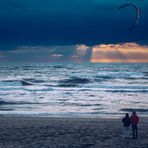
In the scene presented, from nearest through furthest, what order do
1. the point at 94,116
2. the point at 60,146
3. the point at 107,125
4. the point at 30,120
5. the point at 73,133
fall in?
the point at 60,146 < the point at 73,133 < the point at 107,125 < the point at 30,120 < the point at 94,116

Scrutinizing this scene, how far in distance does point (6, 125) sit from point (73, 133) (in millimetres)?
4497

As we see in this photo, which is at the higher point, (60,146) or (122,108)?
(122,108)

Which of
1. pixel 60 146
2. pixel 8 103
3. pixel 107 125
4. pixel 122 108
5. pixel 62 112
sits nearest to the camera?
pixel 60 146

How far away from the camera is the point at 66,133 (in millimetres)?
16562

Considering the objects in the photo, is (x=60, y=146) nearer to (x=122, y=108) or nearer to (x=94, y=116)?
(x=94, y=116)

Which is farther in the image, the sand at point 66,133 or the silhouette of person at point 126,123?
the silhouette of person at point 126,123

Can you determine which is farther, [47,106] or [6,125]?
[47,106]

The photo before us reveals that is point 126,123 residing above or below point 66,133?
above

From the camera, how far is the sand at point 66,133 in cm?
1416

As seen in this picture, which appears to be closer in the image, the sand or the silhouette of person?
the sand

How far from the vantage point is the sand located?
1416cm

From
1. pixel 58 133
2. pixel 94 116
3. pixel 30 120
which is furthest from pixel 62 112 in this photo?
pixel 58 133

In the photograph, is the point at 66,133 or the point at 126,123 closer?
the point at 126,123

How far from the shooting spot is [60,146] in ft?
45.2
